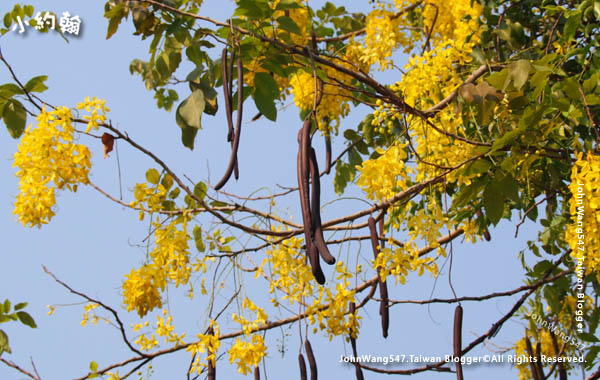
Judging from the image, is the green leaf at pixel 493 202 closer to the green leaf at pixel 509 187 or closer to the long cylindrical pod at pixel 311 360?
the green leaf at pixel 509 187

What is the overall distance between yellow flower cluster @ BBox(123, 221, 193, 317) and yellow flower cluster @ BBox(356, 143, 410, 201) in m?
0.80

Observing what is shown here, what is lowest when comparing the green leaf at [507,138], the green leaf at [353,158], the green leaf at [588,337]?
the green leaf at [588,337]

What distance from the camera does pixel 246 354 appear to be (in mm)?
2379

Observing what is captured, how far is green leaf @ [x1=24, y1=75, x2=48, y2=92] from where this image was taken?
8.98ft

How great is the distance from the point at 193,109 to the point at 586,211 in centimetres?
130

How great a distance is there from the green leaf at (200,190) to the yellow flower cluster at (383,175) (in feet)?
2.73

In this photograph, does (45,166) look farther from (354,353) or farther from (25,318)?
(354,353)

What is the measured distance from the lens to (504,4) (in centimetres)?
323

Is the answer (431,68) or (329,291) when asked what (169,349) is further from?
(431,68)

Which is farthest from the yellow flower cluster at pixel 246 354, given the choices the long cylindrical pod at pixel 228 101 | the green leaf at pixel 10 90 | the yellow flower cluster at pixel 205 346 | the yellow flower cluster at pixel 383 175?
the green leaf at pixel 10 90

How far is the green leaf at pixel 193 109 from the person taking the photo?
2.35 metres

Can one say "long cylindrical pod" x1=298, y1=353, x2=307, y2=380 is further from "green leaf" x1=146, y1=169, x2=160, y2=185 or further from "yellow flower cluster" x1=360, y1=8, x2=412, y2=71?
"yellow flower cluster" x1=360, y1=8, x2=412, y2=71

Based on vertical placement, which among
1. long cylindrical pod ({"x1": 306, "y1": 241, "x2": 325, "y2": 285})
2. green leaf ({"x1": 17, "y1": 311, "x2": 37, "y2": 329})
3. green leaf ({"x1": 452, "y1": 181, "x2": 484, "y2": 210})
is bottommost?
long cylindrical pod ({"x1": 306, "y1": 241, "x2": 325, "y2": 285})

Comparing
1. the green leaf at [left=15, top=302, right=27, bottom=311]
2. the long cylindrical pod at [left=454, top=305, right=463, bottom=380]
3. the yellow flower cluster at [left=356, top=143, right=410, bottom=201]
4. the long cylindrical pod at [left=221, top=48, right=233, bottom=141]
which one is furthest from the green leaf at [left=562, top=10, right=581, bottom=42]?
the green leaf at [left=15, top=302, right=27, bottom=311]
